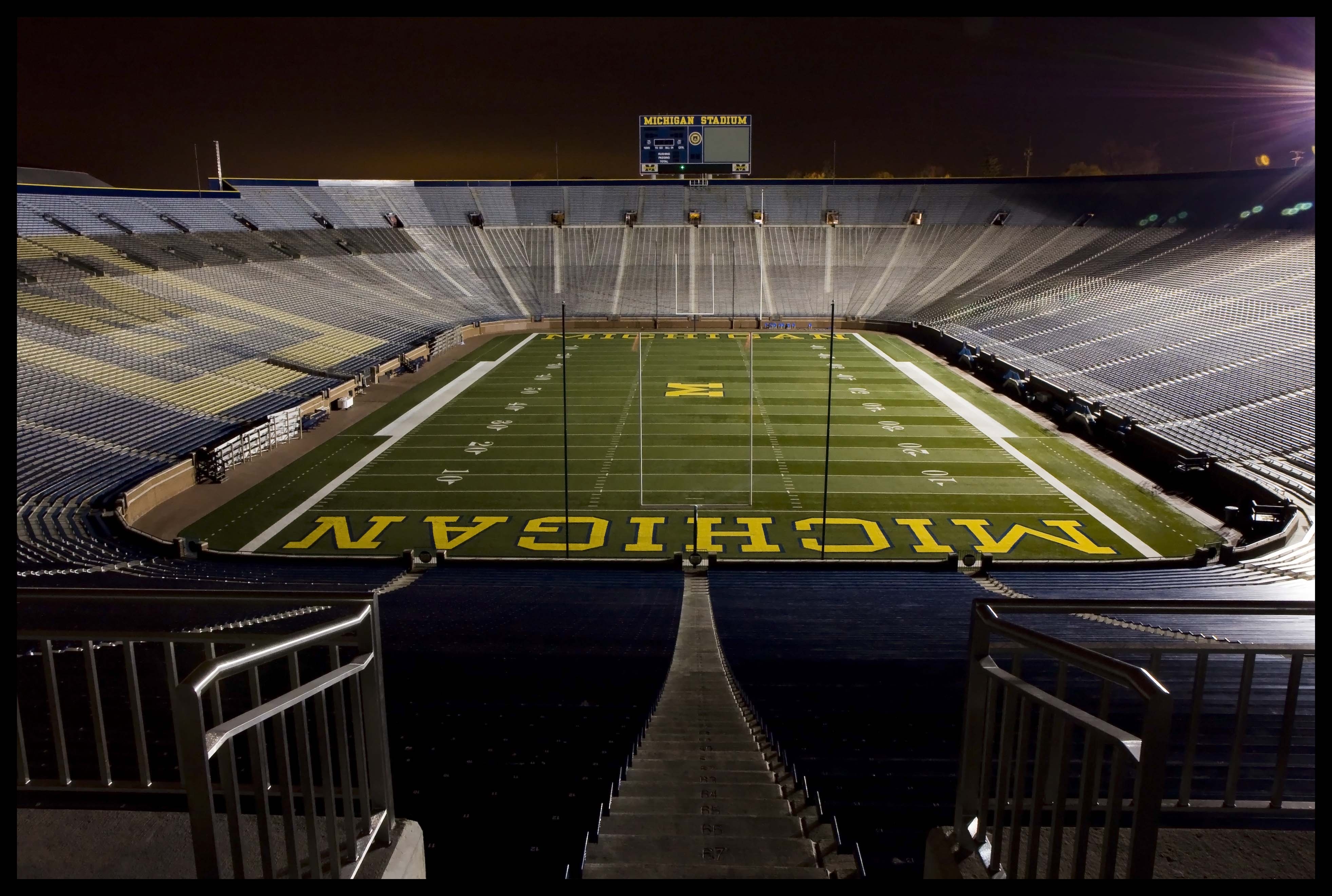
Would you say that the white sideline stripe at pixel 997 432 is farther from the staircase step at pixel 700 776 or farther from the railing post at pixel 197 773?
the railing post at pixel 197 773

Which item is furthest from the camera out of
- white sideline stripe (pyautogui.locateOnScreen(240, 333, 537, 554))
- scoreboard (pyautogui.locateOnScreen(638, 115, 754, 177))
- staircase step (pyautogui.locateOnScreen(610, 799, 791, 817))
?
scoreboard (pyautogui.locateOnScreen(638, 115, 754, 177))

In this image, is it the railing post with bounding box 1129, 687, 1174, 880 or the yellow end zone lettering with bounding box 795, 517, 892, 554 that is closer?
the railing post with bounding box 1129, 687, 1174, 880

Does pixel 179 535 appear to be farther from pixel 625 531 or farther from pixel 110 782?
pixel 110 782

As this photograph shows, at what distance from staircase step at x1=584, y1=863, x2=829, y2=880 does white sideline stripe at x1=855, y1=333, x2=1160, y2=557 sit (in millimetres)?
14736

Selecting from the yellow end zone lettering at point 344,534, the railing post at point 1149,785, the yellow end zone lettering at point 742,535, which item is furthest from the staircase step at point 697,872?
the yellow end zone lettering at point 344,534

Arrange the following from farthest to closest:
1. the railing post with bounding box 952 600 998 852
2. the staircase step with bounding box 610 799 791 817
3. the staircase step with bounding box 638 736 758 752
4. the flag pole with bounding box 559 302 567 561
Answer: the flag pole with bounding box 559 302 567 561
the staircase step with bounding box 638 736 758 752
the staircase step with bounding box 610 799 791 817
the railing post with bounding box 952 600 998 852

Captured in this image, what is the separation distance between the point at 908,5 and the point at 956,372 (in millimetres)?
32666

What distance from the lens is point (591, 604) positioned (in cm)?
1078

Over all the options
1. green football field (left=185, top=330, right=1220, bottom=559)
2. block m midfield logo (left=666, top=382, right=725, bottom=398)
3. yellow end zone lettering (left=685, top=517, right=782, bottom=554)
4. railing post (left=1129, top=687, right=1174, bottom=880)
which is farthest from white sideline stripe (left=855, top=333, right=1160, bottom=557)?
railing post (left=1129, top=687, right=1174, bottom=880)

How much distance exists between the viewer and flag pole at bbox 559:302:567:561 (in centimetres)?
1530

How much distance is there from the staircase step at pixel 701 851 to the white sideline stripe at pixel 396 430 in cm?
1373

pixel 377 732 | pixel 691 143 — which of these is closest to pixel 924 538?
pixel 377 732

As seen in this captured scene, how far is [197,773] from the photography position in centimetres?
212

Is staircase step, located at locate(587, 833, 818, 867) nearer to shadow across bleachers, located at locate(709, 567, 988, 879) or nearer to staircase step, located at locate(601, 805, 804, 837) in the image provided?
staircase step, located at locate(601, 805, 804, 837)
